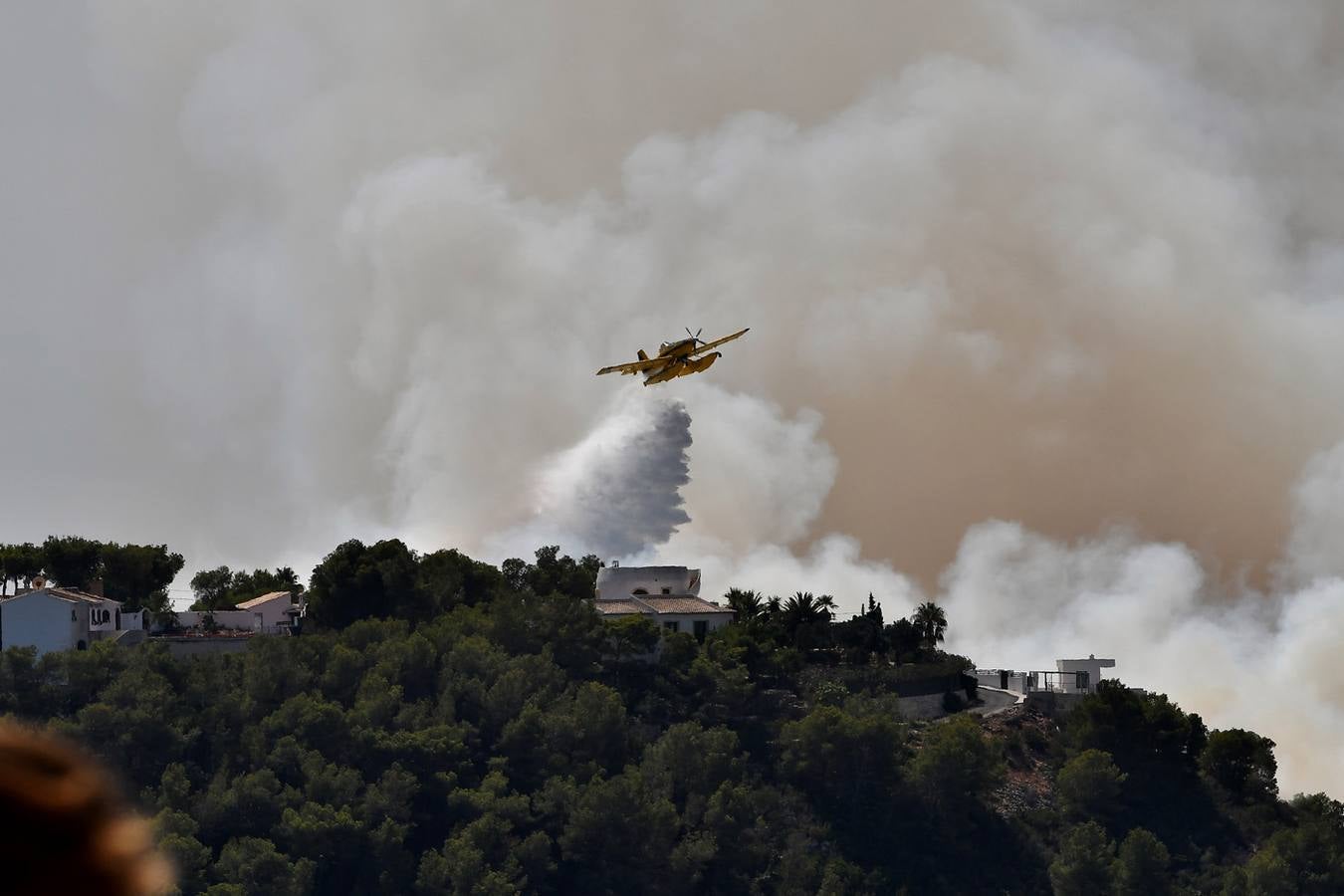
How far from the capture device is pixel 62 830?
5.15m

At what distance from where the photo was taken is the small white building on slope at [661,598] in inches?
6166

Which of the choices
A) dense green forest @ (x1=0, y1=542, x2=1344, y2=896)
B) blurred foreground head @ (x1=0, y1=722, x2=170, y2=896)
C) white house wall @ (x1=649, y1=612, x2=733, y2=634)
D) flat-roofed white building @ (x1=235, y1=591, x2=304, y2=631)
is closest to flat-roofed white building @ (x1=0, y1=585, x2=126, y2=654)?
dense green forest @ (x1=0, y1=542, x2=1344, y2=896)

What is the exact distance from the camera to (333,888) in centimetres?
12694

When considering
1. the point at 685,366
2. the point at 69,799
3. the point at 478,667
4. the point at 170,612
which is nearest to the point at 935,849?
the point at 478,667

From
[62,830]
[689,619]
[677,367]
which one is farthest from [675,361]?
[62,830]

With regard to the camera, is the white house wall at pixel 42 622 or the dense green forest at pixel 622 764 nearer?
the dense green forest at pixel 622 764

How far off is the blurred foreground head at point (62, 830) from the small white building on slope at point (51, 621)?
142m

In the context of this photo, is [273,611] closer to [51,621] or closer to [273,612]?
[273,612]

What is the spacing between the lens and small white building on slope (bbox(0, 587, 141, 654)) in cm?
14288

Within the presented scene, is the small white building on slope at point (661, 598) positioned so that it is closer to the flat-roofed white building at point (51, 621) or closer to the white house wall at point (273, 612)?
the white house wall at point (273, 612)

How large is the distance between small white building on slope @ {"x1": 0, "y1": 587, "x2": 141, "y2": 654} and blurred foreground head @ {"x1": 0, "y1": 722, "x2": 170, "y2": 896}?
5602 inches

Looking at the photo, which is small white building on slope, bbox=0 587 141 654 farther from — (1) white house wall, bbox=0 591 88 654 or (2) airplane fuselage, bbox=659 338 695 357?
(2) airplane fuselage, bbox=659 338 695 357

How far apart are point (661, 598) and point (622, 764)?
68.9ft

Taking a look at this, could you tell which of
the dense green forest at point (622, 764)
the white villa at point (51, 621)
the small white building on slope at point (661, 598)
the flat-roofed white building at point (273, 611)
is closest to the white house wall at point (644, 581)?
the small white building on slope at point (661, 598)
